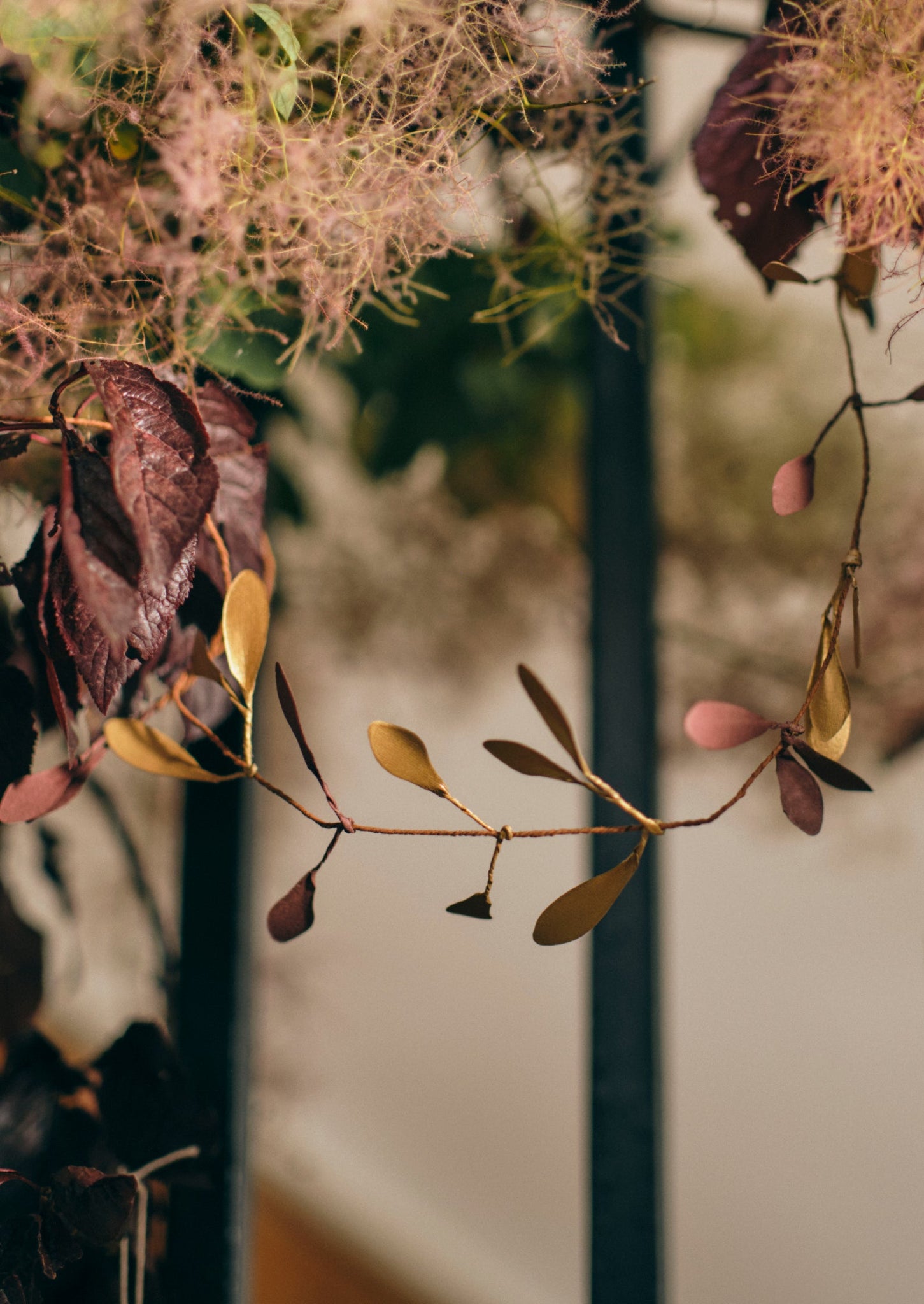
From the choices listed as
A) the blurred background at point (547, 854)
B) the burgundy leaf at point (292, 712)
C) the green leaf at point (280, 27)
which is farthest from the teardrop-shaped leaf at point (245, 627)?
the blurred background at point (547, 854)

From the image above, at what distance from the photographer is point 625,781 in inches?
15.0

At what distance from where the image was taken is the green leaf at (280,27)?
195mm

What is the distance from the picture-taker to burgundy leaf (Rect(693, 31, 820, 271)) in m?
0.24

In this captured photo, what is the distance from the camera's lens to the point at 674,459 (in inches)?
21.9

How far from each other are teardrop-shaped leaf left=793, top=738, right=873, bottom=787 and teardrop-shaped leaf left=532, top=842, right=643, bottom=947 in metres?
0.04

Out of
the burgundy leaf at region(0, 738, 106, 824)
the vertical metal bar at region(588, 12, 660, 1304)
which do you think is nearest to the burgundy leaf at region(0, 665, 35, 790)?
the burgundy leaf at region(0, 738, 106, 824)

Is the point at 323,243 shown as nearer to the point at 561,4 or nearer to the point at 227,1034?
the point at 561,4

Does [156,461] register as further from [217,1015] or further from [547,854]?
[547,854]

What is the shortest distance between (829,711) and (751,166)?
0.16 m

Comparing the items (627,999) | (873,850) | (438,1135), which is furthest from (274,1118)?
(873,850)

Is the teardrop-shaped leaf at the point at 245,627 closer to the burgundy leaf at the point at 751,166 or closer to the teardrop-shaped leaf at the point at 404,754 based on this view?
the teardrop-shaped leaf at the point at 404,754

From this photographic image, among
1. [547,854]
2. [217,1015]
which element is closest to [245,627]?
[217,1015]

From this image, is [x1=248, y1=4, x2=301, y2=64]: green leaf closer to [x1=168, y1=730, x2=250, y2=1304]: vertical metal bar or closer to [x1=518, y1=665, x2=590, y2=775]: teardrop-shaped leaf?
[x1=518, y1=665, x2=590, y2=775]: teardrop-shaped leaf

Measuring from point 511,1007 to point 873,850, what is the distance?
0.77ft
